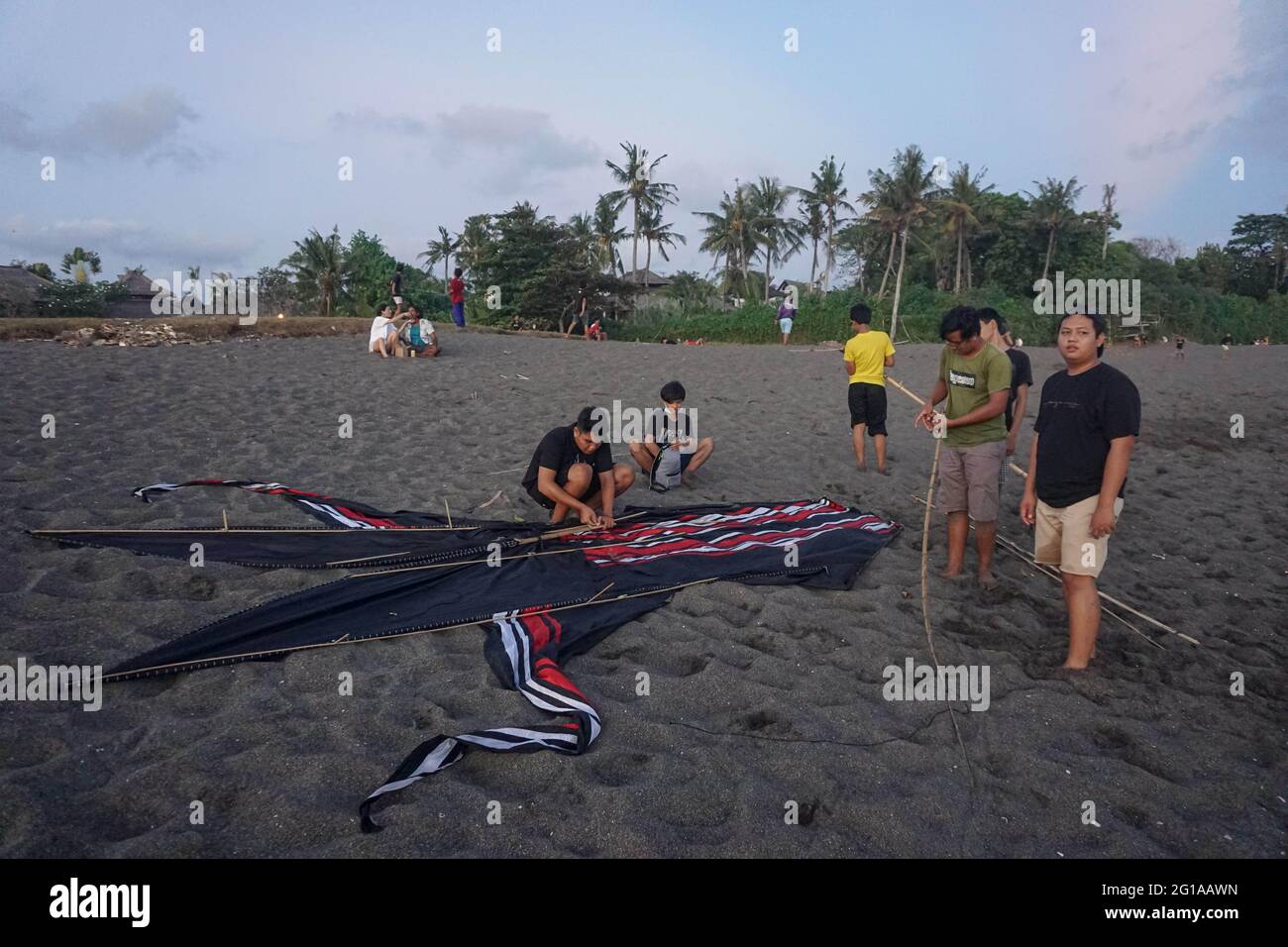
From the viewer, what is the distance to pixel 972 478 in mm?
4605

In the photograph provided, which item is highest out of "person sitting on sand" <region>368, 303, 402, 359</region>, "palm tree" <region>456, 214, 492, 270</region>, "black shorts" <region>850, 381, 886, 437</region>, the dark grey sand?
"palm tree" <region>456, 214, 492, 270</region>

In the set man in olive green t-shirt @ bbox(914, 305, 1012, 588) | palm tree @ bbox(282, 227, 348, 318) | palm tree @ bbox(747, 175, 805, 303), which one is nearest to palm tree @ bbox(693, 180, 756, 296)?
palm tree @ bbox(747, 175, 805, 303)

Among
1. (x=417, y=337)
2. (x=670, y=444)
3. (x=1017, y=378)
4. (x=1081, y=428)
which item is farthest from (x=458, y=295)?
(x=1081, y=428)

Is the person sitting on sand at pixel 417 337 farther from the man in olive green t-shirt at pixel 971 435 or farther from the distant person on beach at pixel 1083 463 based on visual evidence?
the distant person on beach at pixel 1083 463

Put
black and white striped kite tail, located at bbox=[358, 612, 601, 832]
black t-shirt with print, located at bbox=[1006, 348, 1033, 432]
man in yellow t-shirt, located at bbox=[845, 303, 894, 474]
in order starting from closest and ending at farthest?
1. black and white striped kite tail, located at bbox=[358, 612, 601, 832]
2. black t-shirt with print, located at bbox=[1006, 348, 1033, 432]
3. man in yellow t-shirt, located at bbox=[845, 303, 894, 474]

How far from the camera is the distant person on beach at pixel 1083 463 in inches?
131

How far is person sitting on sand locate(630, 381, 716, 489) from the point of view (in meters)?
6.53

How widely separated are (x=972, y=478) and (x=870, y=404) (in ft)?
8.11

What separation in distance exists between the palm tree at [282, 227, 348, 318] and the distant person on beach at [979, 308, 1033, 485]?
24.9 m

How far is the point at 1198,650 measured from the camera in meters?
3.76

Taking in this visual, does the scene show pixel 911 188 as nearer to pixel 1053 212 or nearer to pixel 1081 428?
pixel 1053 212

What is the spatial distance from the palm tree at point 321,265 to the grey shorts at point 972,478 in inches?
1001

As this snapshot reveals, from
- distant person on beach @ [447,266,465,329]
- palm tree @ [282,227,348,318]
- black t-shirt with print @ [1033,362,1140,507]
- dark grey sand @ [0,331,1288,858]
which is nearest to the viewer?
dark grey sand @ [0,331,1288,858]

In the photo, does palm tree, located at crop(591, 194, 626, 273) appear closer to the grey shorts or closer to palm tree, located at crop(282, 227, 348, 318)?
palm tree, located at crop(282, 227, 348, 318)
